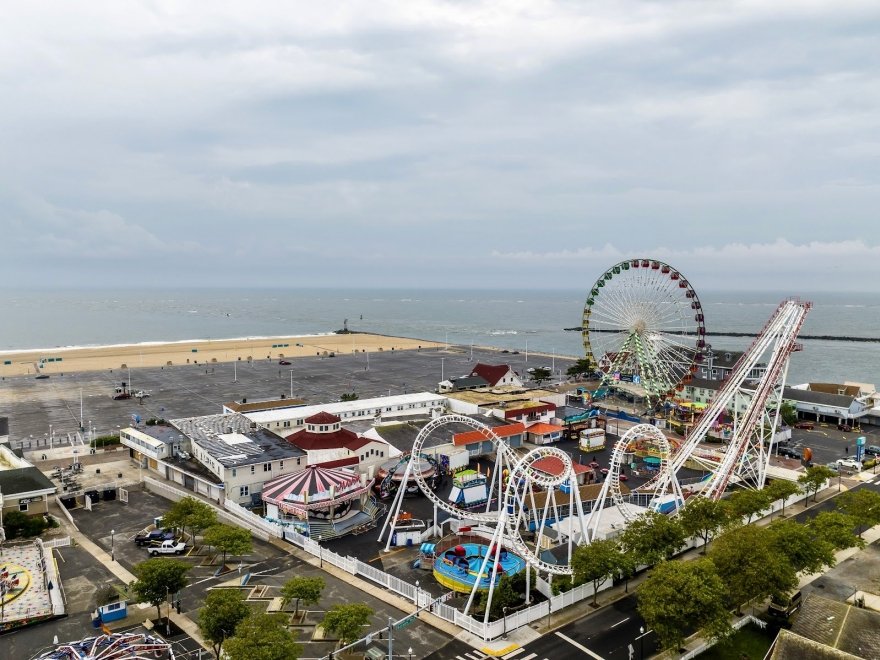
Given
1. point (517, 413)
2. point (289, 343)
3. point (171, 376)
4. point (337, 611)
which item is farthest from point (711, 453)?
point (289, 343)

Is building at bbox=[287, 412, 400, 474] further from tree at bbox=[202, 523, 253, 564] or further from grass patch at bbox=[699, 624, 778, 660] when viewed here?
grass patch at bbox=[699, 624, 778, 660]

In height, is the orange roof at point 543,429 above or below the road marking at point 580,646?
above

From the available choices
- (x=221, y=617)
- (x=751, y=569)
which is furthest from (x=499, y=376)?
(x=221, y=617)

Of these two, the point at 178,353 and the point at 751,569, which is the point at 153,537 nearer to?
the point at 751,569

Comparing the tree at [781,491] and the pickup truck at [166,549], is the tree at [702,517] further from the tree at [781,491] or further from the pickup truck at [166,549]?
the pickup truck at [166,549]

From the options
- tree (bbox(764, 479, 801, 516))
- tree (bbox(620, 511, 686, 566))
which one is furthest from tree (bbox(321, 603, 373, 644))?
tree (bbox(764, 479, 801, 516))

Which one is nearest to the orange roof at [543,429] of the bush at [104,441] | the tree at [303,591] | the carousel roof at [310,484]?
the carousel roof at [310,484]
